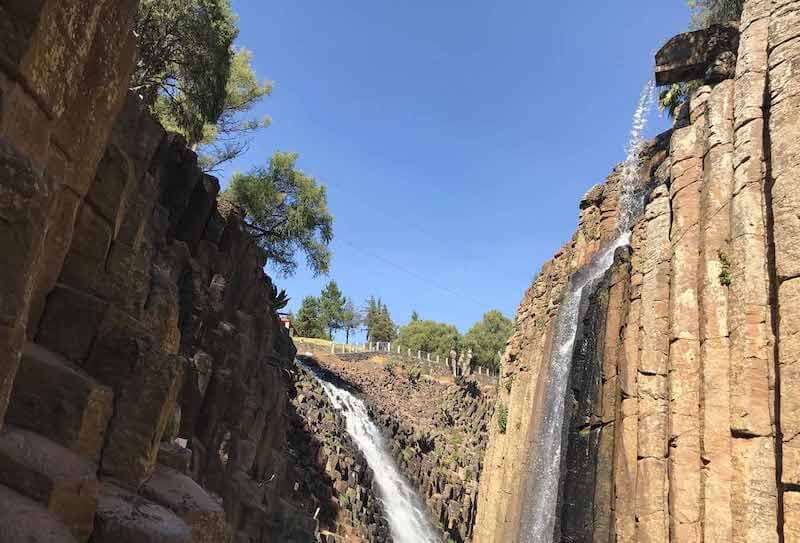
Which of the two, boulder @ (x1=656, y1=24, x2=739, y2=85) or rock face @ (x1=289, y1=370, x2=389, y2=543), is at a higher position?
boulder @ (x1=656, y1=24, x2=739, y2=85)

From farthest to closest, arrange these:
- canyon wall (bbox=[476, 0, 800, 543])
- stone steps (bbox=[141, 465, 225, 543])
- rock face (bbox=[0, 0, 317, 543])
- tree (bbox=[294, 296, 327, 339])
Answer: tree (bbox=[294, 296, 327, 339]) < canyon wall (bbox=[476, 0, 800, 543]) < stone steps (bbox=[141, 465, 225, 543]) < rock face (bbox=[0, 0, 317, 543])

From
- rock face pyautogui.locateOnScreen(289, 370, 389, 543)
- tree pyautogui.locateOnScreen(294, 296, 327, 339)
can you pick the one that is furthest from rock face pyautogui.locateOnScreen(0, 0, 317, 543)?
tree pyautogui.locateOnScreen(294, 296, 327, 339)

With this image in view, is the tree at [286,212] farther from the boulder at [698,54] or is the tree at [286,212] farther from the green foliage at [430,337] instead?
the green foliage at [430,337]

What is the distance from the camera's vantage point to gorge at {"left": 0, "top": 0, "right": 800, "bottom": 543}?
3980 mm

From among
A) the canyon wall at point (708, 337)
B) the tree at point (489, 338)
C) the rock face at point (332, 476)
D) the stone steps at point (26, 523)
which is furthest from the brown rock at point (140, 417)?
the tree at point (489, 338)

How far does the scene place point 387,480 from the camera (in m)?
33.6

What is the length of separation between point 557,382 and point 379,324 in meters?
77.3

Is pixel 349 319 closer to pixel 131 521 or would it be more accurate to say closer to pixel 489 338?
pixel 489 338

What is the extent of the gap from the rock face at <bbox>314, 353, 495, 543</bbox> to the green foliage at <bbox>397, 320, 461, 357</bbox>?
29326 mm

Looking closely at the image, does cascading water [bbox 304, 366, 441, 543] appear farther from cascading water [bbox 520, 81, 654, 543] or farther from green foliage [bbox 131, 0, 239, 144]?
green foliage [bbox 131, 0, 239, 144]

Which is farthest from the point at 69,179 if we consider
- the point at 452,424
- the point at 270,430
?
Answer: the point at 452,424

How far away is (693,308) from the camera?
11586 mm

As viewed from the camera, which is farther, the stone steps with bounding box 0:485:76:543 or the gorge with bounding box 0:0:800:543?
the gorge with bounding box 0:0:800:543

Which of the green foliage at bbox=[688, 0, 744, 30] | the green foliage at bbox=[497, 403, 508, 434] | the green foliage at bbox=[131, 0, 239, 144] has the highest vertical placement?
the green foliage at bbox=[688, 0, 744, 30]
